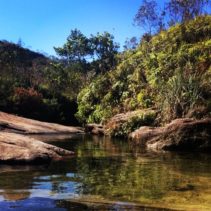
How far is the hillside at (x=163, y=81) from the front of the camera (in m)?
23.0

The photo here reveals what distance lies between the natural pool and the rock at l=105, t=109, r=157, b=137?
30.8 ft

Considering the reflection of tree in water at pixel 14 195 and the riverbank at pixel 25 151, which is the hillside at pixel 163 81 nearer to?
the riverbank at pixel 25 151

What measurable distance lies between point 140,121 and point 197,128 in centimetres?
627

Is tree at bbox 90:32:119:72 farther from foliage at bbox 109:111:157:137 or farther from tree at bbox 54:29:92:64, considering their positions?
foliage at bbox 109:111:157:137

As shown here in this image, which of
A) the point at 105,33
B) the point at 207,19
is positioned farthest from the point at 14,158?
the point at 105,33

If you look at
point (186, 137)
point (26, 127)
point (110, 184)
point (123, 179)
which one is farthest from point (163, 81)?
point (110, 184)

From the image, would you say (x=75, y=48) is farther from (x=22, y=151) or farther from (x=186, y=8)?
(x=22, y=151)

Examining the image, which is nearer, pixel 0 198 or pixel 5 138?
pixel 0 198

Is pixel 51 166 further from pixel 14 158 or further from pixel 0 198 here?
pixel 0 198

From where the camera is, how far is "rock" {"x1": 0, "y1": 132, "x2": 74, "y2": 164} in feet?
42.2

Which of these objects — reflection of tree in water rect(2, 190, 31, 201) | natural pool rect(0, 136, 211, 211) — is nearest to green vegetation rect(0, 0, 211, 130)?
natural pool rect(0, 136, 211, 211)

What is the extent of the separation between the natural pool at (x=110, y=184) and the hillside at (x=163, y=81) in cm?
776

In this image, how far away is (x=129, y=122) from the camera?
25.6m

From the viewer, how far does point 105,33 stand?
211ft
